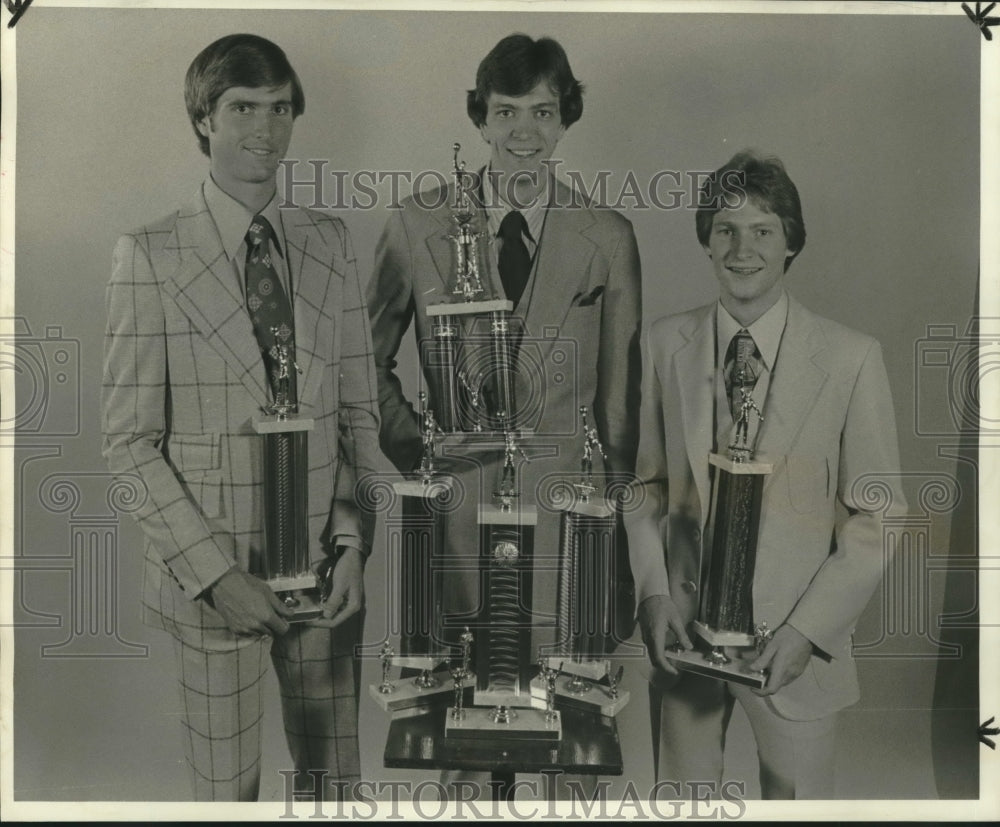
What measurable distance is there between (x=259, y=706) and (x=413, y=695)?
1.31 ft

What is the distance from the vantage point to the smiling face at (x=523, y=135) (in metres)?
2.10

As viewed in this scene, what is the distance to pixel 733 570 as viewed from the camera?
2.07 meters

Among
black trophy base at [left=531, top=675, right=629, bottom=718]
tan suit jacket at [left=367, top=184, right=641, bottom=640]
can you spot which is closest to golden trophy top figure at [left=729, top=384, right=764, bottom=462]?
tan suit jacket at [left=367, top=184, right=641, bottom=640]

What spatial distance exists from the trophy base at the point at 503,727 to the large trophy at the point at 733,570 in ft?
1.26

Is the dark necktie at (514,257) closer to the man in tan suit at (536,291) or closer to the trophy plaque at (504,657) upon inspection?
the man in tan suit at (536,291)

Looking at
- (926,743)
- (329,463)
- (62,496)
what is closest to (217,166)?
(329,463)

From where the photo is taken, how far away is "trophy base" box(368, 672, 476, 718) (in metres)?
2.08

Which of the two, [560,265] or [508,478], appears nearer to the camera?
[508,478]

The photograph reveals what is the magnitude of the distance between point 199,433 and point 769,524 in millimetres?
1393

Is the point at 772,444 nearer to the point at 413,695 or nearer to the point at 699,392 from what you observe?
the point at 699,392

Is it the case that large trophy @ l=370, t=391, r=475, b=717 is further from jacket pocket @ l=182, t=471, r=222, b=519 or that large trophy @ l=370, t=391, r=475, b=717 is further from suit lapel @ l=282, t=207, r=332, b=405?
jacket pocket @ l=182, t=471, r=222, b=519
